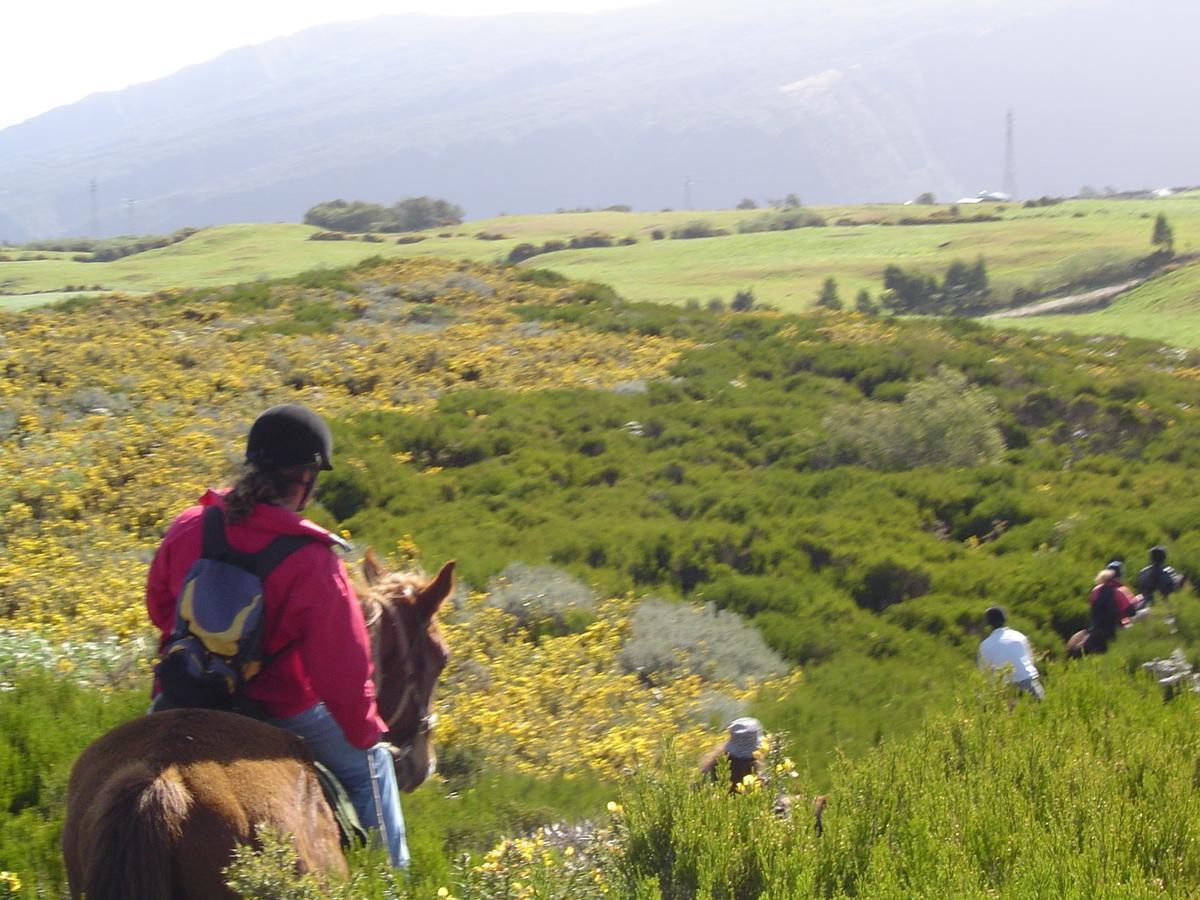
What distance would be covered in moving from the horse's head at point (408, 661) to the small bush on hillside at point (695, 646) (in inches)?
199

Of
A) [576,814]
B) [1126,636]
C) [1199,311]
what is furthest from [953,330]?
[576,814]

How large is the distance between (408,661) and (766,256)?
180ft

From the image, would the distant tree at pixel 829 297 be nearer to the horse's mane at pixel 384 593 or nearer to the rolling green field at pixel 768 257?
the rolling green field at pixel 768 257

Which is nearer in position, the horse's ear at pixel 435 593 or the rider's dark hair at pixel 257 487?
the rider's dark hair at pixel 257 487

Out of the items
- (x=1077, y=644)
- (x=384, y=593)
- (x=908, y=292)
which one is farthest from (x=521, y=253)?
(x=384, y=593)

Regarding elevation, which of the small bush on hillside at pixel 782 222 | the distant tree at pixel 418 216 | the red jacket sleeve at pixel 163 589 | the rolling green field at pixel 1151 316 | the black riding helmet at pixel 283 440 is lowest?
the rolling green field at pixel 1151 316

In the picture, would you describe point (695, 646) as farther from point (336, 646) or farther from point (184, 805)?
point (184, 805)

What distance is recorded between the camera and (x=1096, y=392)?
66.4 ft

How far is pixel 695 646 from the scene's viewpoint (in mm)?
9773

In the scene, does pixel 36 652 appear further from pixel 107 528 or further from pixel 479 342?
pixel 479 342

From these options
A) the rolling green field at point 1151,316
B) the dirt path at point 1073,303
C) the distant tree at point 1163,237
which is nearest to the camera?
the rolling green field at point 1151,316

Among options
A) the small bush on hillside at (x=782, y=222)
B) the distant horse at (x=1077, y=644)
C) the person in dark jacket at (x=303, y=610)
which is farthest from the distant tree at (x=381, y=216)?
the person in dark jacket at (x=303, y=610)

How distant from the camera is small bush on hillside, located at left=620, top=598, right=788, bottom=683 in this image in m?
9.40

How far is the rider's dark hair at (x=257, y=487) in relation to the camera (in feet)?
11.0
